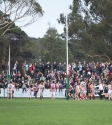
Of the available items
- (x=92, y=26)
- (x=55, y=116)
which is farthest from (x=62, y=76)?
(x=55, y=116)

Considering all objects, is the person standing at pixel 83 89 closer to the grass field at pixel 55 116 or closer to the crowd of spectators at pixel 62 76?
the crowd of spectators at pixel 62 76

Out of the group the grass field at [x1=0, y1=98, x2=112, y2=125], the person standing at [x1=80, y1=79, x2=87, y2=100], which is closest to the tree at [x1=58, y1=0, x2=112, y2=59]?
the person standing at [x1=80, y1=79, x2=87, y2=100]

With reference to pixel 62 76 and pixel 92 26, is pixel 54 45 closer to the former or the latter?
pixel 92 26

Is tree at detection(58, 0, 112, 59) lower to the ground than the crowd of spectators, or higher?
higher

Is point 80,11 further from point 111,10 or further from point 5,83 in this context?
point 5,83

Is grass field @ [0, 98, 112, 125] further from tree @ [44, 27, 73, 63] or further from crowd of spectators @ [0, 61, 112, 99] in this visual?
tree @ [44, 27, 73, 63]

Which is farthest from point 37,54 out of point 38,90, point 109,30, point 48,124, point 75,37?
point 48,124

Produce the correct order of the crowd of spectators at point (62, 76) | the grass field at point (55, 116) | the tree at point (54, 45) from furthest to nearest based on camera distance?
the tree at point (54, 45) < the crowd of spectators at point (62, 76) < the grass field at point (55, 116)

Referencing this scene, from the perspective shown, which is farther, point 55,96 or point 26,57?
point 26,57

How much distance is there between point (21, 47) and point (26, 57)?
10.5 ft

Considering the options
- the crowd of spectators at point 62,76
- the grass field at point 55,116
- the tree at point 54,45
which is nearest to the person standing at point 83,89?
the crowd of spectators at point 62,76

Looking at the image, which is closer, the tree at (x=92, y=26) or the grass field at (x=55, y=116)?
the grass field at (x=55, y=116)

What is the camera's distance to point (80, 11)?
75750 mm

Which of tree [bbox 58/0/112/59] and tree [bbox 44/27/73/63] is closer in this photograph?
tree [bbox 58/0/112/59]
